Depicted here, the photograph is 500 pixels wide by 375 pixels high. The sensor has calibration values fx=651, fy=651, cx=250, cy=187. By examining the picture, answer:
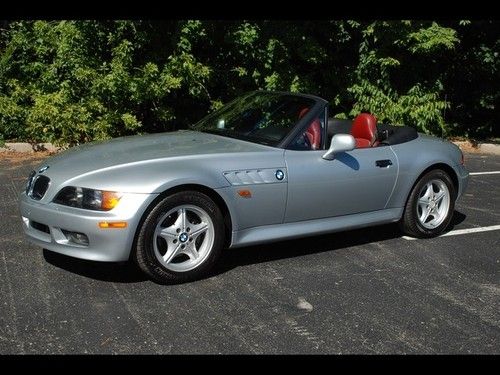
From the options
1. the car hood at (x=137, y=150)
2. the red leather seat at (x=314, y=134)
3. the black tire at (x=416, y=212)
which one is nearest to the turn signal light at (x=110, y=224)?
the car hood at (x=137, y=150)

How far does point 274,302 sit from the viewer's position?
4.38 m

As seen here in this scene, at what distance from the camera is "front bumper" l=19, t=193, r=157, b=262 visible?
4.33 metres

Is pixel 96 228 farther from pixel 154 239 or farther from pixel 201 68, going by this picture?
pixel 201 68

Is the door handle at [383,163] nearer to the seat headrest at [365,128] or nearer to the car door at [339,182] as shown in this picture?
the car door at [339,182]

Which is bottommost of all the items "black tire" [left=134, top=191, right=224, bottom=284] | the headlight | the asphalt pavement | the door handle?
the asphalt pavement

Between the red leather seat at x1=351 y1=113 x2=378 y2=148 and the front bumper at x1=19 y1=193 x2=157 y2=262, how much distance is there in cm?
234

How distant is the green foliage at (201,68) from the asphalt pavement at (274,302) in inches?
184

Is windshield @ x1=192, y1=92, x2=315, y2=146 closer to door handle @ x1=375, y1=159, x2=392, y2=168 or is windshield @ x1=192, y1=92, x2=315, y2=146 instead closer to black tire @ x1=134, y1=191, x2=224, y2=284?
door handle @ x1=375, y1=159, x2=392, y2=168

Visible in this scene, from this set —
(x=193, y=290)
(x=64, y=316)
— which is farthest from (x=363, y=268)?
(x=64, y=316)

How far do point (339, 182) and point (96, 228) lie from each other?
6.58ft

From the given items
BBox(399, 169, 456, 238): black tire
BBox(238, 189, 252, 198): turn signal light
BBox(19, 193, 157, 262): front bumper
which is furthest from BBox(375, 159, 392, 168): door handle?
BBox(19, 193, 157, 262): front bumper

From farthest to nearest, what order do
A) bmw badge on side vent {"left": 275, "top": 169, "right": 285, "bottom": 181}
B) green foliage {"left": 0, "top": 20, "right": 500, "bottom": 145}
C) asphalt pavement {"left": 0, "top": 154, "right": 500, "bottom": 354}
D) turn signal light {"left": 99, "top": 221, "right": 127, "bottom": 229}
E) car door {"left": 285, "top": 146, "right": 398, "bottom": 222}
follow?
1. green foliage {"left": 0, "top": 20, "right": 500, "bottom": 145}
2. car door {"left": 285, "top": 146, "right": 398, "bottom": 222}
3. bmw badge on side vent {"left": 275, "top": 169, "right": 285, "bottom": 181}
4. turn signal light {"left": 99, "top": 221, "right": 127, "bottom": 229}
5. asphalt pavement {"left": 0, "top": 154, "right": 500, "bottom": 354}

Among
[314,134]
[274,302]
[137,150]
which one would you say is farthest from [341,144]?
[137,150]

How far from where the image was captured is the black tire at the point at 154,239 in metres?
4.45
